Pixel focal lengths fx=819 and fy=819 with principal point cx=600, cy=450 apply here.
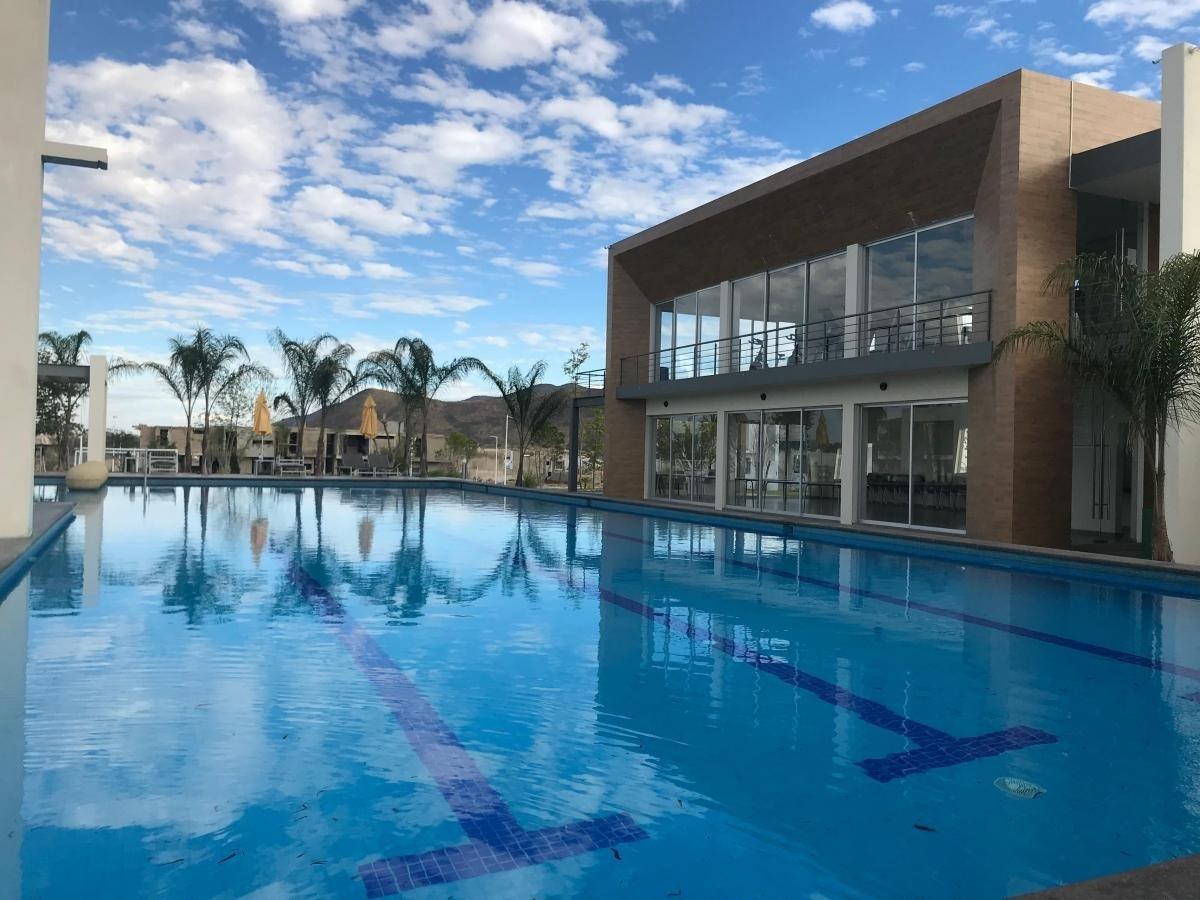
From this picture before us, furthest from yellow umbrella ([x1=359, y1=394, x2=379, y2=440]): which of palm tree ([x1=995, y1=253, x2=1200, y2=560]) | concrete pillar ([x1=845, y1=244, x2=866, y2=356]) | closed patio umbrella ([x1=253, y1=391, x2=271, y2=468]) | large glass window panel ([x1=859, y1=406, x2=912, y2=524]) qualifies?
palm tree ([x1=995, y1=253, x2=1200, y2=560])

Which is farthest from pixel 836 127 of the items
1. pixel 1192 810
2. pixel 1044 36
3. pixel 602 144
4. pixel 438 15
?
pixel 1192 810

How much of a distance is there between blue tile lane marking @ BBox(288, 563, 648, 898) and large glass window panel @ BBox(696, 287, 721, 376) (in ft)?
54.1

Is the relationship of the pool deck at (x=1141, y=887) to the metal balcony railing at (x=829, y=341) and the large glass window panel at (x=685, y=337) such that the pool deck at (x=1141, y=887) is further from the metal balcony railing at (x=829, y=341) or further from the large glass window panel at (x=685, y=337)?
the large glass window panel at (x=685, y=337)

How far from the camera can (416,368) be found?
27.3 m

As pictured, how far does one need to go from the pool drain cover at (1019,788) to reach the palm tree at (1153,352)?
790 centimetres

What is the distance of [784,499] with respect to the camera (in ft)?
57.0

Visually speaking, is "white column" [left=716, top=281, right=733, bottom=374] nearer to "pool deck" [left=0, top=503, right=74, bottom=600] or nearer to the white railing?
"pool deck" [left=0, top=503, right=74, bottom=600]

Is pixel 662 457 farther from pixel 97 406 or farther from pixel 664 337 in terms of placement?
pixel 97 406

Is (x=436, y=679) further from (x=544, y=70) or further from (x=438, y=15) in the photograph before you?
(x=544, y=70)

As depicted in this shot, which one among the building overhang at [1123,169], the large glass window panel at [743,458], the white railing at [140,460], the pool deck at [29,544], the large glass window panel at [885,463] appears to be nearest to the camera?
the pool deck at [29,544]

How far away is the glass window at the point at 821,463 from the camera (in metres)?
16.0

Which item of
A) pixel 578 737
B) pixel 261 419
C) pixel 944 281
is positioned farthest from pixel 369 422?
pixel 578 737

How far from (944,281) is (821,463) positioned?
4.16 m


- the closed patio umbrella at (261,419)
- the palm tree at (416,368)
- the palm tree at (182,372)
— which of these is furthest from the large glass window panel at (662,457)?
the palm tree at (182,372)
